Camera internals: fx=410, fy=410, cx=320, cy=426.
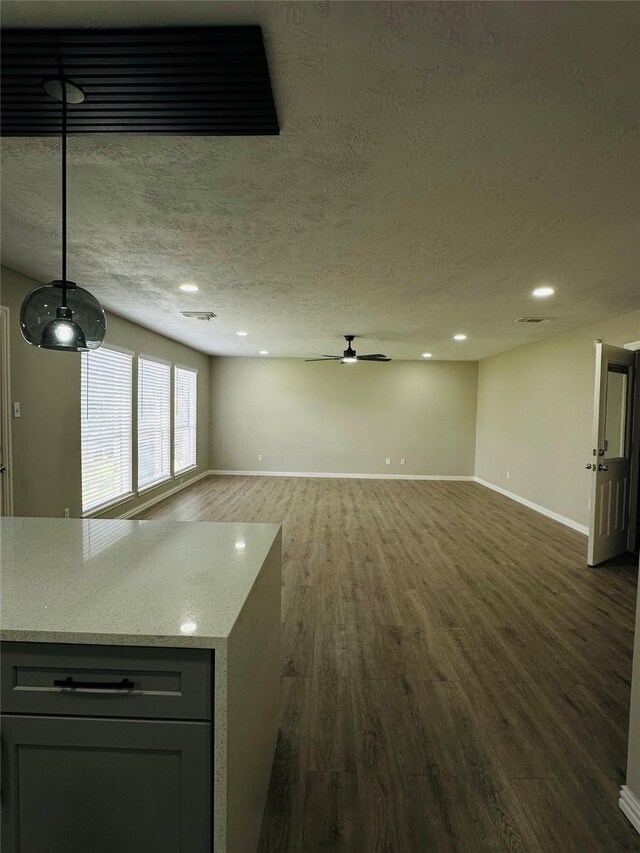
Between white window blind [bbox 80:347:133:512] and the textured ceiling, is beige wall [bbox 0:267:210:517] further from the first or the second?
the textured ceiling

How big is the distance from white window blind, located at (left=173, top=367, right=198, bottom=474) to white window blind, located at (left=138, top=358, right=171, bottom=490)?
29 cm

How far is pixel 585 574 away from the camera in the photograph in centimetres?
384

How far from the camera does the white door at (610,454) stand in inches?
153

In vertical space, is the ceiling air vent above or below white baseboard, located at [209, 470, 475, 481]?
above

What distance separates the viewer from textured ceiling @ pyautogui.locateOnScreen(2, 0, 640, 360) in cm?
119

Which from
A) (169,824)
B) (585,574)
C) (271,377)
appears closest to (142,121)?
(169,824)

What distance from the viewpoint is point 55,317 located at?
1.60 m

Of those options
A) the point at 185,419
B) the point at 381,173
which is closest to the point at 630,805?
the point at 381,173

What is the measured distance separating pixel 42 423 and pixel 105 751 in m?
3.52

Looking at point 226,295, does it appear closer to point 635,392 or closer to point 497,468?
point 635,392

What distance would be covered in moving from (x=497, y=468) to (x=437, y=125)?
282 inches

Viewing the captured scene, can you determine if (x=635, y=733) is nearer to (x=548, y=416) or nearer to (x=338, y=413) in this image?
(x=548, y=416)

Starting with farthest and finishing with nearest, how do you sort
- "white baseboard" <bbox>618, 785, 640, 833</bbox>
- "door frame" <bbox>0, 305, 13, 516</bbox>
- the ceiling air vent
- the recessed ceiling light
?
the ceiling air vent
the recessed ceiling light
"door frame" <bbox>0, 305, 13, 516</bbox>
"white baseboard" <bbox>618, 785, 640, 833</bbox>

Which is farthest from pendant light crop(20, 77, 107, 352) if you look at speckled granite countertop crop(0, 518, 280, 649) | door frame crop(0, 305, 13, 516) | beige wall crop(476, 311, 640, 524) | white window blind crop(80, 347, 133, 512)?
beige wall crop(476, 311, 640, 524)
